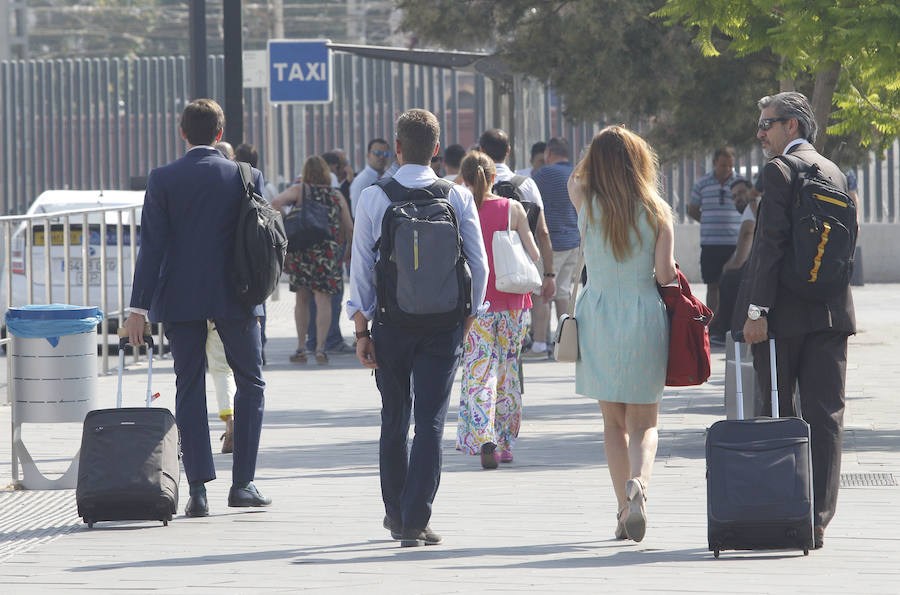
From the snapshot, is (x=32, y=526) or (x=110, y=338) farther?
(x=110, y=338)

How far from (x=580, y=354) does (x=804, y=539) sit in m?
1.13

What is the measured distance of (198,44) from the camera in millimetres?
15398

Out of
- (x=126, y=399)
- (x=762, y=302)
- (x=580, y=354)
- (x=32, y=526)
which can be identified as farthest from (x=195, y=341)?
(x=126, y=399)

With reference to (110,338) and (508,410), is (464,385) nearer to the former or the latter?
(508,410)

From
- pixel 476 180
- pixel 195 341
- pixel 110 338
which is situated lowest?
pixel 110 338

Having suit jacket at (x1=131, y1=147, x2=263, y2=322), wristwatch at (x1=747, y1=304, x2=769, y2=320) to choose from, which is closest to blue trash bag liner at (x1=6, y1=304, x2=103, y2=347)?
suit jacket at (x1=131, y1=147, x2=263, y2=322)

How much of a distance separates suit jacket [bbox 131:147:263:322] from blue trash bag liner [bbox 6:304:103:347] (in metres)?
1.16

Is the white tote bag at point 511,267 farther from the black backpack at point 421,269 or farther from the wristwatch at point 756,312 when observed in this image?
the wristwatch at point 756,312

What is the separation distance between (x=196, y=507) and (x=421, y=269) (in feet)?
5.59

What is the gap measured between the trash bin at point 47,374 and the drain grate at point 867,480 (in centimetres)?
367

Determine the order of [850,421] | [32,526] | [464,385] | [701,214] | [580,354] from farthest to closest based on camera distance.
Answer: [701,214]
[850,421]
[464,385]
[32,526]
[580,354]

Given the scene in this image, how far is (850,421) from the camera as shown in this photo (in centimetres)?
970

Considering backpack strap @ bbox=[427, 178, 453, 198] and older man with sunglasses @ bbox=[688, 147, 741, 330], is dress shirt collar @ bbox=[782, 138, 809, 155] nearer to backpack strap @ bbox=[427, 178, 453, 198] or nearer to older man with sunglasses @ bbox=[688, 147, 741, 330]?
backpack strap @ bbox=[427, 178, 453, 198]

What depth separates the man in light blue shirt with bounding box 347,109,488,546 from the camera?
608cm
